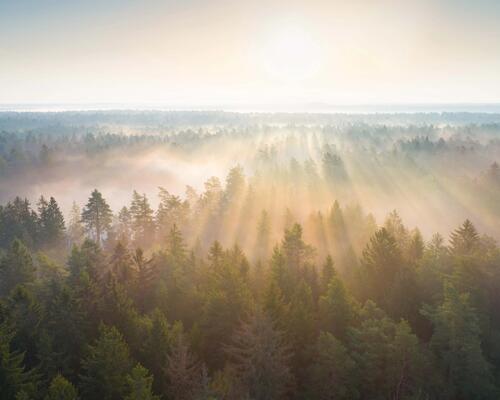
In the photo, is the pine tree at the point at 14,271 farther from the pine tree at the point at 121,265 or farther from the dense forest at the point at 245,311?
the pine tree at the point at 121,265

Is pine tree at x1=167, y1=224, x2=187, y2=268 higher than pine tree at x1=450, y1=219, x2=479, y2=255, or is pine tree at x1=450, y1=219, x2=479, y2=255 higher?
pine tree at x1=450, y1=219, x2=479, y2=255

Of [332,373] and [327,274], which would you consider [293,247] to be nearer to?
[327,274]

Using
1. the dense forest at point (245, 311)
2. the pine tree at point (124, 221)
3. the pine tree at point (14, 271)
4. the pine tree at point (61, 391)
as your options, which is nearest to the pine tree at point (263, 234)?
the dense forest at point (245, 311)

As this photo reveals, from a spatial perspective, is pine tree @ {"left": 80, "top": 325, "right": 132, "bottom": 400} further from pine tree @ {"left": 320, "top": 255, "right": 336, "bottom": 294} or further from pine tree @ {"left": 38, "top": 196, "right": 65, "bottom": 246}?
pine tree @ {"left": 38, "top": 196, "right": 65, "bottom": 246}

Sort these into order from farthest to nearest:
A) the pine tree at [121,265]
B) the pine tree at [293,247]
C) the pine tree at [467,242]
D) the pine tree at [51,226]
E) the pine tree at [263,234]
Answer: the pine tree at [51,226]
the pine tree at [263,234]
the pine tree at [293,247]
the pine tree at [467,242]
the pine tree at [121,265]

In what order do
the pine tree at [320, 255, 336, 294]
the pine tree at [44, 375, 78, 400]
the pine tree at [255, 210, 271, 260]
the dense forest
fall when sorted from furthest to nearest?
the pine tree at [255, 210, 271, 260] → the pine tree at [320, 255, 336, 294] → the dense forest → the pine tree at [44, 375, 78, 400]

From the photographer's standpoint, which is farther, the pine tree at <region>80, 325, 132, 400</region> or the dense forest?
the dense forest

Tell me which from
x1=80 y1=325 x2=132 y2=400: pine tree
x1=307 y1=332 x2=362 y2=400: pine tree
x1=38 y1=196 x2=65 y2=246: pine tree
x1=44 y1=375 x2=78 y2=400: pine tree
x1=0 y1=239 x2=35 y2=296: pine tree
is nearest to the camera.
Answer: x1=44 y1=375 x2=78 y2=400: pine tree

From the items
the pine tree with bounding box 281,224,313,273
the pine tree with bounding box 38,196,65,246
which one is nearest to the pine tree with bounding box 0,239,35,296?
the pine tree with bounding box 38,196,65,246

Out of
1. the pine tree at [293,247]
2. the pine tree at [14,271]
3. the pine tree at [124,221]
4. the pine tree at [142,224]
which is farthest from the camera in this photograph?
the pine tree at [124,221]

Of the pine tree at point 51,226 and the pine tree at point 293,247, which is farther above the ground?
the pine tree at point 293,247
